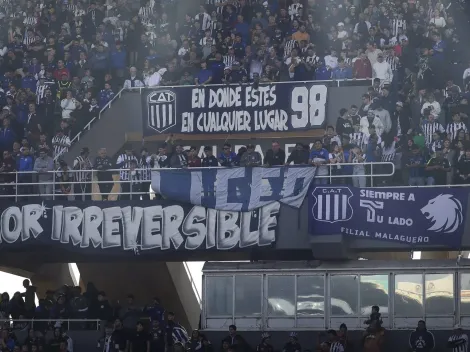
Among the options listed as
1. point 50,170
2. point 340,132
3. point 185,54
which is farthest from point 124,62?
point 340,132

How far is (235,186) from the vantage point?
98.2ft

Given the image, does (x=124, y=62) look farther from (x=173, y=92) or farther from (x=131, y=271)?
(x=131, y=271)

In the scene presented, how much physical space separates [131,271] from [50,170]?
386 cm

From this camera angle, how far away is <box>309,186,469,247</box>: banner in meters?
28.7

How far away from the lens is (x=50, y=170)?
31672 millimetres

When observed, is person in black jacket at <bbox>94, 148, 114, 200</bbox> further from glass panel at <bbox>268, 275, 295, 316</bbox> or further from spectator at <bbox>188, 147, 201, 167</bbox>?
glass panel at <bbox>268, 275, 295, 316</bbox>

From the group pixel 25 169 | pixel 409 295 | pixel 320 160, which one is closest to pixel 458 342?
pixel 409 295

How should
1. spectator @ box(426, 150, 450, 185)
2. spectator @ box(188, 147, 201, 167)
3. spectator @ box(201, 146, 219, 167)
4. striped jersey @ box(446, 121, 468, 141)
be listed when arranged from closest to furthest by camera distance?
spectator @ box(426, 150, 450, 185) → striped jersey @ box(446, 121, 468, 141) → spectator @ box(201, 146, 219, 167) → spectator @ box(188, 147, 201, 167)

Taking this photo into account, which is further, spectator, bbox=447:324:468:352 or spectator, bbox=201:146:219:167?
spectator, bbox=201:146:219:167

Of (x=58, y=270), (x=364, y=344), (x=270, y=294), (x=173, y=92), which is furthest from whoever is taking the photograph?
(x=58, y=270)

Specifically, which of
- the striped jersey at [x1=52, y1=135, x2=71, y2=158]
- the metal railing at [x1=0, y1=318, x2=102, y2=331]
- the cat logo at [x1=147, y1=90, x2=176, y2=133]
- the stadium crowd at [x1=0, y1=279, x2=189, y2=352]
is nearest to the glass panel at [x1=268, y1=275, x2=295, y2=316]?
the stadium crowd at [x1=0, y1=279, x2=189, y2=352]

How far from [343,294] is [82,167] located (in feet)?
20.7

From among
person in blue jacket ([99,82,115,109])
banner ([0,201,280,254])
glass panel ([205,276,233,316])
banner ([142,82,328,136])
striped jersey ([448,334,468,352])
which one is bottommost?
striped jersey ([448,334,468,352])

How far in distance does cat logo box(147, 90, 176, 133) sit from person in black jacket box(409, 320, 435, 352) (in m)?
8.16
